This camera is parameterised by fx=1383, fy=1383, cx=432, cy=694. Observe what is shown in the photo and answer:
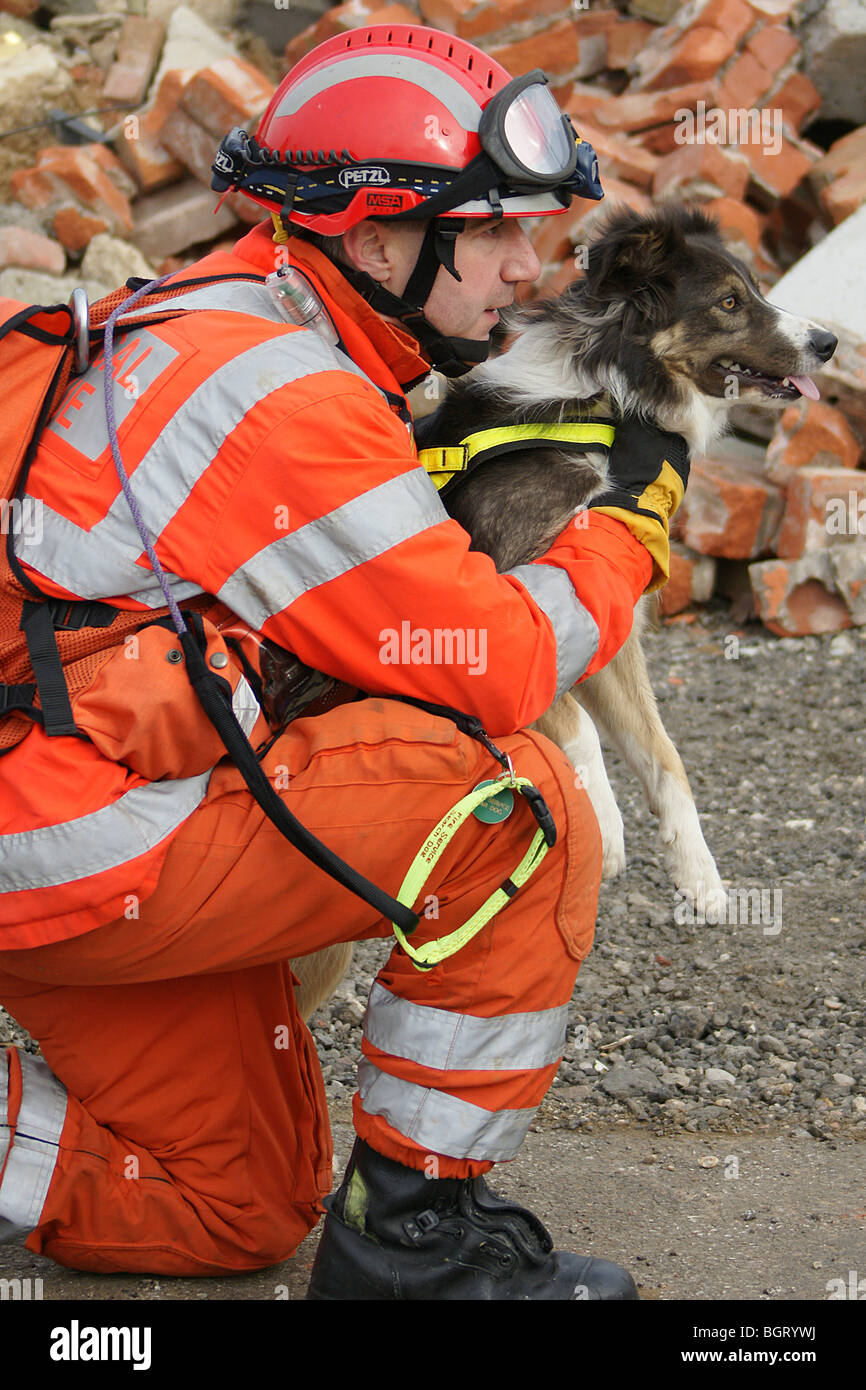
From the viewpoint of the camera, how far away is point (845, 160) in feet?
25.0

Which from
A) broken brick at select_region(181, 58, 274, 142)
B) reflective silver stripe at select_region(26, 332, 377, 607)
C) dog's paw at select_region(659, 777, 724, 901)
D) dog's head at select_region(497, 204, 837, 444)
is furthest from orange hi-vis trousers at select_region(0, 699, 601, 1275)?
broken brick at select_region(181, 58, 274, 142)

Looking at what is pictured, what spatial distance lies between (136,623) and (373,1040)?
76 centimetres

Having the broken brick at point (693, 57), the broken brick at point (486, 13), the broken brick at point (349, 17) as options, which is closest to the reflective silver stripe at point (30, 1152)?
the broken brick at point (486, 13)

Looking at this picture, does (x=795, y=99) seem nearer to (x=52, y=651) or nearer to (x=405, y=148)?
(x=405, y=148)

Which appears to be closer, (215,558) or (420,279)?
(215,558)

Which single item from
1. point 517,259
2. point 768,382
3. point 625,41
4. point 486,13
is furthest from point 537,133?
point 625,41

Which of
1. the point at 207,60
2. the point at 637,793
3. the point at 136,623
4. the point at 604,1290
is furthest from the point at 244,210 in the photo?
the point at 604,1290

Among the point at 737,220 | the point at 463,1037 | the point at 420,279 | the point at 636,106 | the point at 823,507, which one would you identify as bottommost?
the point at 823,507

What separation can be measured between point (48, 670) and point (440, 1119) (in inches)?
35.5

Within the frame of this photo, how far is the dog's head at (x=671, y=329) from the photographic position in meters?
3.29

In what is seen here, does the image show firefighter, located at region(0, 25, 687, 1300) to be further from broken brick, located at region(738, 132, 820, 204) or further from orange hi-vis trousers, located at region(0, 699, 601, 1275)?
broken brick, located at region(738, 132, 820, 204)

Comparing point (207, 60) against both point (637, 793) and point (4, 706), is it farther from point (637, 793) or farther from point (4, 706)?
point (4, 706)

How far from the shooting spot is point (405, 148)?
7.46 ft

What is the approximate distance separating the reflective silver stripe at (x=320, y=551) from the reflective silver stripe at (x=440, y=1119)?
0.76 m
